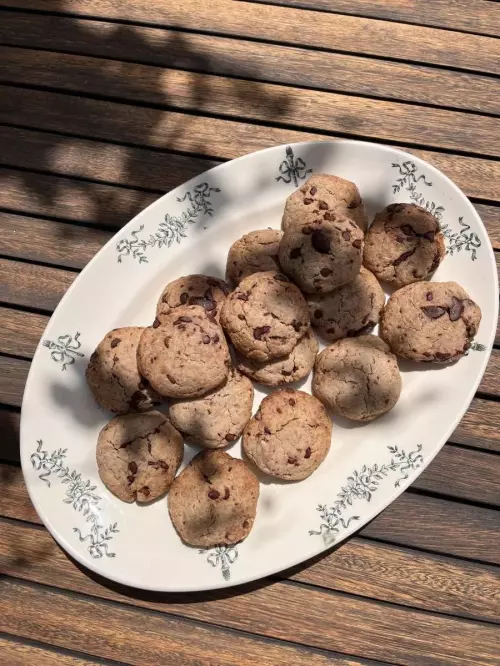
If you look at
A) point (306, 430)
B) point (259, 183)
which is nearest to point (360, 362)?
point (306, 430)

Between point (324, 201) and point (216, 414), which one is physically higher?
point (324, 201)

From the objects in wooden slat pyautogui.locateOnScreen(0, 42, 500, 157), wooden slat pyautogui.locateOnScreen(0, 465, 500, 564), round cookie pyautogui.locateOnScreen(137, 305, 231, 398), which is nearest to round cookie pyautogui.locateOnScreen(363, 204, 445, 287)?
wooden slat pyautogui.locateOnScreen(0, 42, 500, 157)

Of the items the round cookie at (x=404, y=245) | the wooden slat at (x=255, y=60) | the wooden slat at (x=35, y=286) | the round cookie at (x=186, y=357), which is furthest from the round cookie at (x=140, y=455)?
the wooden slat at (x=255, y=60)

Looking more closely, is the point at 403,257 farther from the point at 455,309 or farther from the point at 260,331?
the point at 260,331

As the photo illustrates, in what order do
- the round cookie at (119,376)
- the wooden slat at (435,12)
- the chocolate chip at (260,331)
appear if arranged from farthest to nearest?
the wooden slat at (435,12) < the round cookie at (119,376) < the chocolate chip at (260,331)

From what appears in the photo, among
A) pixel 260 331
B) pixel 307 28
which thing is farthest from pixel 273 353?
pixel 307 28

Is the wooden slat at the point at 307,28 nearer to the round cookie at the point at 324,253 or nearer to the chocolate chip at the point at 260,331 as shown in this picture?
the round cookie at the point at 324,253

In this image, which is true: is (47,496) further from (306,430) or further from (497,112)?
(497,112)
